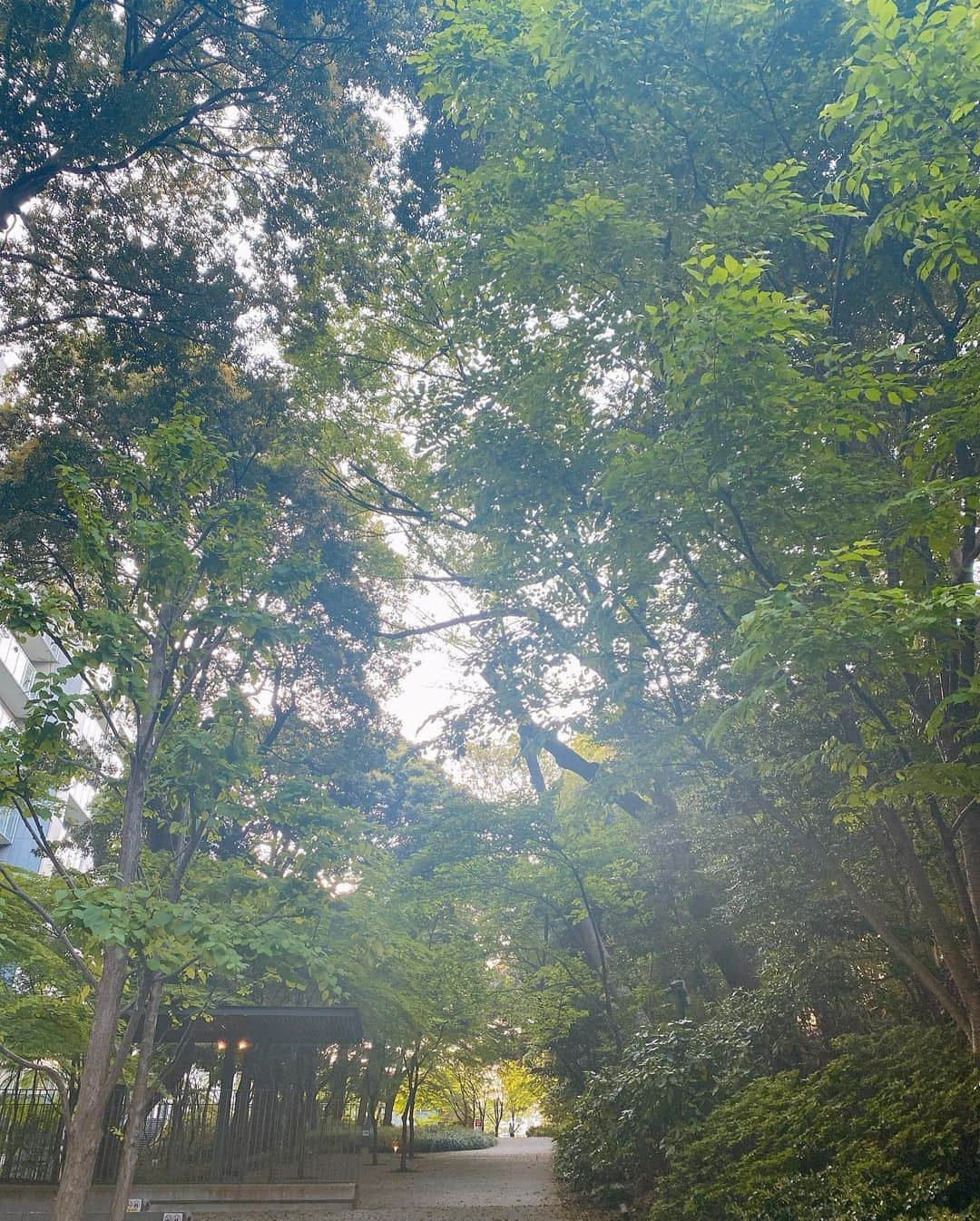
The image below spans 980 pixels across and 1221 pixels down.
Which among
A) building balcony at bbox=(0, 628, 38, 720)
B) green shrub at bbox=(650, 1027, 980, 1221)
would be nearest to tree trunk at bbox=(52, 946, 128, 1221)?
green shrub at bbox=(650, 1027, 980, 1221)

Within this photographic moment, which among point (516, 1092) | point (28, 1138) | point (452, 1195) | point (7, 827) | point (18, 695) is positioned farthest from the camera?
point (516, 1092)

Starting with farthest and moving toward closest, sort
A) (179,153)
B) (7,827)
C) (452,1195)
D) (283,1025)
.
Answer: (7,827) < (452,1195) < (283,1025) < (179,153)

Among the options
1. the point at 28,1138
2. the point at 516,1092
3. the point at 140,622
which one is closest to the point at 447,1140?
the point at 516,1092

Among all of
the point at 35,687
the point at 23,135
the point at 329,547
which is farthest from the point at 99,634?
the point at 329,547

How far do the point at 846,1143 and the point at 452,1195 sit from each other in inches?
404

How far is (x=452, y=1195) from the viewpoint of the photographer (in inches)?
569

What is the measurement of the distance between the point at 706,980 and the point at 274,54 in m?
15.5

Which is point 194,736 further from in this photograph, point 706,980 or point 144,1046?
point 706,980

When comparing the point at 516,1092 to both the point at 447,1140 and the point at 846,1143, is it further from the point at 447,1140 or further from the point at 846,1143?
the point at 846,1143

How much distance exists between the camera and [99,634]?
5.59 m

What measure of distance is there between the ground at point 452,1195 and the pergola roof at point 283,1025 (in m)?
2.46

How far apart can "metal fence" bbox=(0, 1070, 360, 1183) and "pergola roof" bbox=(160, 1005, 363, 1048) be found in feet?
2.48

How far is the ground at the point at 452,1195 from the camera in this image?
468 inches

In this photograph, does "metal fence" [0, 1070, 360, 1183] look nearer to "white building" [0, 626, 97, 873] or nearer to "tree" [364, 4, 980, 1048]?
"tree" [364, 4, 980, 1048]
